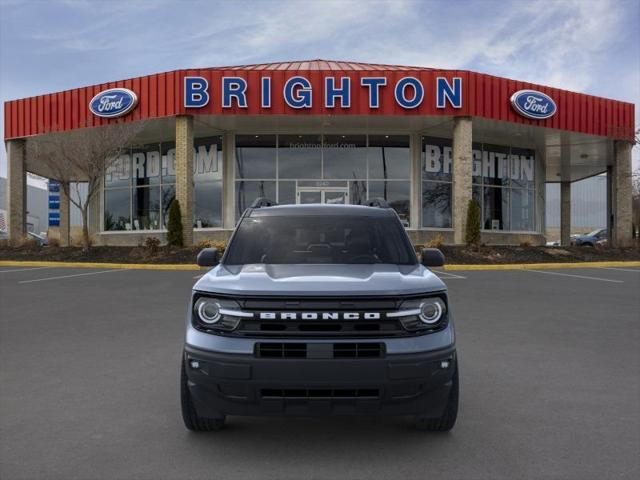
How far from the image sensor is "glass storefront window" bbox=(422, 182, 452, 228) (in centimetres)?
2528

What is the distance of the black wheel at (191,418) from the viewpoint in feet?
11.8

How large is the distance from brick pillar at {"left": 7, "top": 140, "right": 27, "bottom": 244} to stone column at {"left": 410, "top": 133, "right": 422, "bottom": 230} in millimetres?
17926

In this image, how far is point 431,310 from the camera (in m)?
3.45

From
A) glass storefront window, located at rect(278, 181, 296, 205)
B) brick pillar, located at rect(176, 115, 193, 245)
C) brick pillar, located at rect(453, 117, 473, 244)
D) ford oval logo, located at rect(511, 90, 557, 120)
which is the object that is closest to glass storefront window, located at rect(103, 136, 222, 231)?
glass storefront window, located at rect(278, 181, 296, 205)

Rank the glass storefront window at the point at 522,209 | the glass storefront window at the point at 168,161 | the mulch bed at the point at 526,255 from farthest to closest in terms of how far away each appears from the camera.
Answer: the glass storefront window at the point at 522,209 < the glass storefront window at the point at 168,161 < the mulch bed at the point at 526,255

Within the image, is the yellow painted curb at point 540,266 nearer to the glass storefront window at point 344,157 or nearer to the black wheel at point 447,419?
the glass storefront window at point 344,157

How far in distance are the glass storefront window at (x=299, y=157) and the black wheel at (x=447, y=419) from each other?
838 inches

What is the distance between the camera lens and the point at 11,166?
84.2 feet

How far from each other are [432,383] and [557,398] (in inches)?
75.5

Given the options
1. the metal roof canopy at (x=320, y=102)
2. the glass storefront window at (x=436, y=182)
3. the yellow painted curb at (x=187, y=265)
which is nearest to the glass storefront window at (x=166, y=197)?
the metal roof canopy at (x=320, y=102)

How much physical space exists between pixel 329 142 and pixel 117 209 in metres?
11.6

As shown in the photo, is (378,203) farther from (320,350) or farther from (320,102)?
(320,102)

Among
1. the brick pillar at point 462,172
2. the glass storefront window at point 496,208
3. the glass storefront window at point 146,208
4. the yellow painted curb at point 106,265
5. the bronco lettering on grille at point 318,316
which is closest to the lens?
the bronco lettering on grille at point 318,316

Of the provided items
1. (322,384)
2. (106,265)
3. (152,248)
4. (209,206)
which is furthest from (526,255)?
(322,384)
